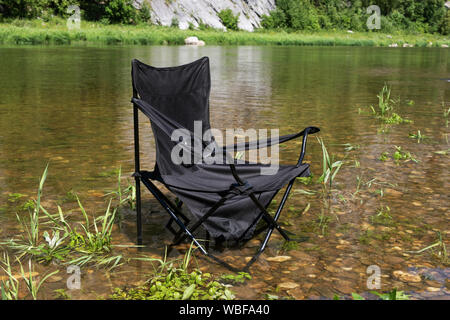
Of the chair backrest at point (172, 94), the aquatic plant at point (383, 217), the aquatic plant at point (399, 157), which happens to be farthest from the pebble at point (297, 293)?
the aquatic plant at point (399, 157)

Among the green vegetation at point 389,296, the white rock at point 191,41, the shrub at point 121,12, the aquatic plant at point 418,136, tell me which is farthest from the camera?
the shrub at point 121,12

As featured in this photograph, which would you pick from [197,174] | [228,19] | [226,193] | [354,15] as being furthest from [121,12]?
[226,193]

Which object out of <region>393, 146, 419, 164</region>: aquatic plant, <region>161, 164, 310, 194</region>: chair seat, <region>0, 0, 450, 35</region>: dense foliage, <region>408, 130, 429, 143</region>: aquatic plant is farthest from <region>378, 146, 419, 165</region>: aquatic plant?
<region>0, 0, 450, 35</region>: dense foliage

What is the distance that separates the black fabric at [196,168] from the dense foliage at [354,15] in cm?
7061

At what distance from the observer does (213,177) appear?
3637 mm

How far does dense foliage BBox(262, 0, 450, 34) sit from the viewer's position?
72438 mm

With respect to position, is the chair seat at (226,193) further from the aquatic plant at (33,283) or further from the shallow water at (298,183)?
the aquatic plant at (33,283)

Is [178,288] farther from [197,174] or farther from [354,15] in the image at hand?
[354,15]

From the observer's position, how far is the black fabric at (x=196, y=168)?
3193 mm

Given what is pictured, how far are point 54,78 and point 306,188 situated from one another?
422 inches

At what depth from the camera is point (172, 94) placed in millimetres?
3611

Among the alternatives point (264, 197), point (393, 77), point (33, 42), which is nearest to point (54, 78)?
point (393, 77)

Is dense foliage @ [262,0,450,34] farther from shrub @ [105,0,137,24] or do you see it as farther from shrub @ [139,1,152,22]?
shrub @ [105,0,137,24]
